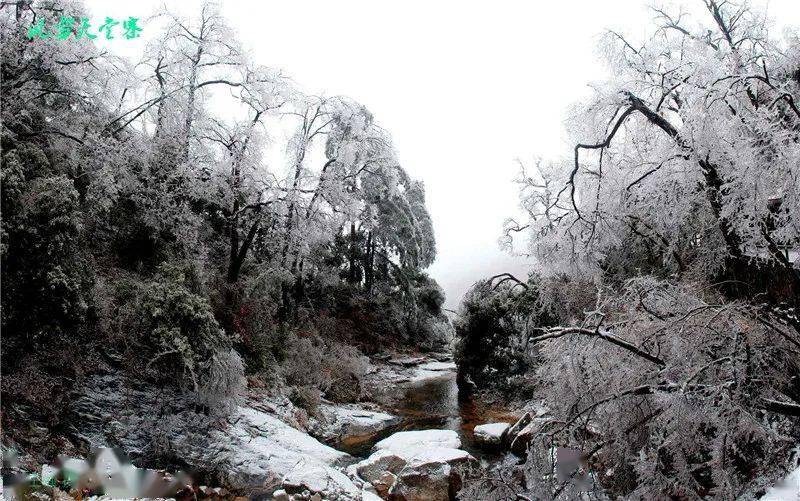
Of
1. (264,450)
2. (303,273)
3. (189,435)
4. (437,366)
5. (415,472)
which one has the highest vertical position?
(303,273)

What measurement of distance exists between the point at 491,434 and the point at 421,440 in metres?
1.61

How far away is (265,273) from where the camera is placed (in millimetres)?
10875

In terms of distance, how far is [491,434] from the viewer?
883cm

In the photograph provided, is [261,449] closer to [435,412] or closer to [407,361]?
[435,412]

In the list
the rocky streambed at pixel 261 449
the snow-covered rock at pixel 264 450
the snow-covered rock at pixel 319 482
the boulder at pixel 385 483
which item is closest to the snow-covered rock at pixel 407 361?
the rocky streambed at pixel 261 449

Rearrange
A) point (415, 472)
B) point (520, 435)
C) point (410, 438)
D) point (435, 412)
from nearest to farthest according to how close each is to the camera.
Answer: point (415, 472), point (520, 435), point (410, 438), point (435, 412)

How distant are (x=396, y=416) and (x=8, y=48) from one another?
10243 mm

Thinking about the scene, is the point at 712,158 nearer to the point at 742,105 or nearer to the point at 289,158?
the point at 742,105

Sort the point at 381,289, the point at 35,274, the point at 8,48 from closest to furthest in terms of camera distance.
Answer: the point at 35,274 < the point at 8,48 < the point at 381,289

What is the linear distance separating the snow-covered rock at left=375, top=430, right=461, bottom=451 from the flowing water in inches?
20.2

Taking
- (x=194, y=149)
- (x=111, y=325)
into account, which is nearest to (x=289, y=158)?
A: (x=194, y=149)

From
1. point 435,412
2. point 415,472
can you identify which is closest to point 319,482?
point 415,472

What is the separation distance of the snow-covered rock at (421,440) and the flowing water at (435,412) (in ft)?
1.69

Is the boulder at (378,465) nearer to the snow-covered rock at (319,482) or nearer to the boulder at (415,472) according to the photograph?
the boulder at (415,472)
